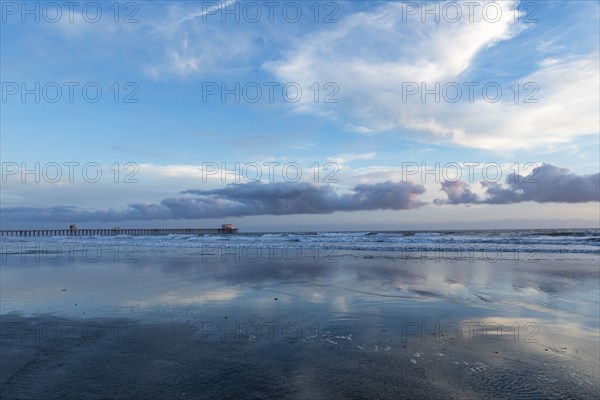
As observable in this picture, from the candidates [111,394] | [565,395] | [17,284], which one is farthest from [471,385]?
[17,284]

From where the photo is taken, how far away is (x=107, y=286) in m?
10.7

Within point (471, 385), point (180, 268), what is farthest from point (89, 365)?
point (180, 268)

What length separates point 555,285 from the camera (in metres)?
11.3

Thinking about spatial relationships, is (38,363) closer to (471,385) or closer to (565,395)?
(471,385)

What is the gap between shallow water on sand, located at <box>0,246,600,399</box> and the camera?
14.0 feet

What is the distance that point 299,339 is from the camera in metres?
5.96

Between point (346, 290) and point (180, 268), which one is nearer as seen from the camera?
point (346, 290)

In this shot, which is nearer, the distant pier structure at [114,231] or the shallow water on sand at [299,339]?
the shallow water on sand at [299,339]

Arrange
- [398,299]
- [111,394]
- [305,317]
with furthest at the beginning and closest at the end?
[398,299]
[305,317]
[111,394]

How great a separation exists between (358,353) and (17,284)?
10.6 metres

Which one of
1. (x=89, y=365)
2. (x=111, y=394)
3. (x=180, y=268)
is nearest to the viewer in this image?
(x=111, y=394)

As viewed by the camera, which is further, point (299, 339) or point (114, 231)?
point (114, 231)

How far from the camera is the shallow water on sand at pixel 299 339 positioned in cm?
428

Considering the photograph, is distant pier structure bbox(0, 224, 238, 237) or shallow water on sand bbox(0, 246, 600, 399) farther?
distant pier structure bbox(0, 224, 238, 237)
